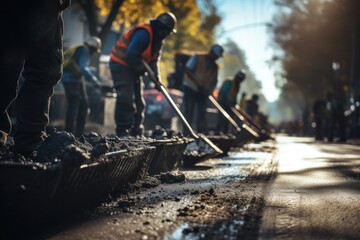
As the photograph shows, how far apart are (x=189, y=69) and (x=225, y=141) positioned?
3.40m

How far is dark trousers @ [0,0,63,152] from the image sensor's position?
13.2 ft

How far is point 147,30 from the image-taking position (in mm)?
8047

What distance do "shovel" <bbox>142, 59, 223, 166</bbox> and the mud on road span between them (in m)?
1.63

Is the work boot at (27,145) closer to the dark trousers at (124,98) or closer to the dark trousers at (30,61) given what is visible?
the dark trousers at (30,61)

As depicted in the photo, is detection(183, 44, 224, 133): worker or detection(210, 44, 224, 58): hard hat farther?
detection(210, 44, 224, 58): hard hat

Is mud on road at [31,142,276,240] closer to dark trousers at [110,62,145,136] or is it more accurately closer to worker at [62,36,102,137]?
dark trousers at [110,62,145,136]

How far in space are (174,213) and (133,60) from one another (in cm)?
463

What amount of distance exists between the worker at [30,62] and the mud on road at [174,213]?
2.72 feet

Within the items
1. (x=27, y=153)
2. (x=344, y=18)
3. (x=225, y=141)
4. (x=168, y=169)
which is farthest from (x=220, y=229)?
(x=344, y=18)

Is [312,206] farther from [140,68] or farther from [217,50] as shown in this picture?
[217,50]

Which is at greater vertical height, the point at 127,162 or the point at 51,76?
the point at 51,76

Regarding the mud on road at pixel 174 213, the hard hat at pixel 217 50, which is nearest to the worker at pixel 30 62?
the mud on road at pixel 174 213

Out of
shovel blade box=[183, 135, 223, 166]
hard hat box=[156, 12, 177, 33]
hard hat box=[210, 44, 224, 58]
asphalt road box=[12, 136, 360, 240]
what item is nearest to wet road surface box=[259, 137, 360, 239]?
asphalt road box=[12, 136, 360, 240]

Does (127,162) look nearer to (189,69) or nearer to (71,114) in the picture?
(71,114)
